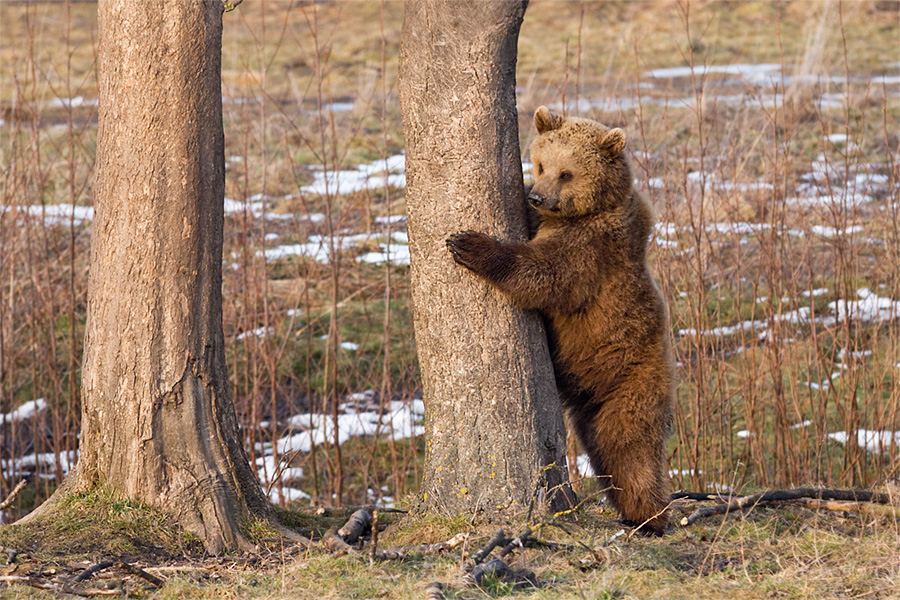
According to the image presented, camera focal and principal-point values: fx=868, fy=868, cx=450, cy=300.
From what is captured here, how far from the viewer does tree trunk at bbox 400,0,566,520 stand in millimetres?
3955

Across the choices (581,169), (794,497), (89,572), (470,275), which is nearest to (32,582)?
(89,572)

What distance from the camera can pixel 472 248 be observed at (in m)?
3.90

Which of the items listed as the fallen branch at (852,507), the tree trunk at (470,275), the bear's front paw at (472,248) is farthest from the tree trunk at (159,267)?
the fallen branch at (852,507)

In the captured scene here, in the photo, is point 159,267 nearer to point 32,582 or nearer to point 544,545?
point 32,582

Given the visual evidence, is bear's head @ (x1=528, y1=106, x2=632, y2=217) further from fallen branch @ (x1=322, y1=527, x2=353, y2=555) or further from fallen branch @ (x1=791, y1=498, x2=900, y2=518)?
fallen branch @ (x1=791, y1=498, x2=900, y2=518)

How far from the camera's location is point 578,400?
459 centimetres

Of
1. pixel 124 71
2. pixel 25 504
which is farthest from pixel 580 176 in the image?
pixel 25 504

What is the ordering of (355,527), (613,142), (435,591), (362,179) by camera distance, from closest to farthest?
1. (435,591)
2. (355,527)
3. (613,142)
4. (362,179)

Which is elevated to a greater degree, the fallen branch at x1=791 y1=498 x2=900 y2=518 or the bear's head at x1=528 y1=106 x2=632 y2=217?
the bear's head at x1=528 y1=106 x2=632 y2=217

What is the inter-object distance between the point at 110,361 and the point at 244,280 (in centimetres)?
230

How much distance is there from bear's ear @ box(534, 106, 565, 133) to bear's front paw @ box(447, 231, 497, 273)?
0.88 metres

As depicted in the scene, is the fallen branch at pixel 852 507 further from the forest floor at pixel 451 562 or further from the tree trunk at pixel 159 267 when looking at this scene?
the tree trunk at pixel 159 267

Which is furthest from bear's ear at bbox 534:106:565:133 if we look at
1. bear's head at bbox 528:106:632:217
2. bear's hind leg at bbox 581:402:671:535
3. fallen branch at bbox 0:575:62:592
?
fallen branch at bbox 0:575:62:592

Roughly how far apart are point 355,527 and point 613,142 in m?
2.28
